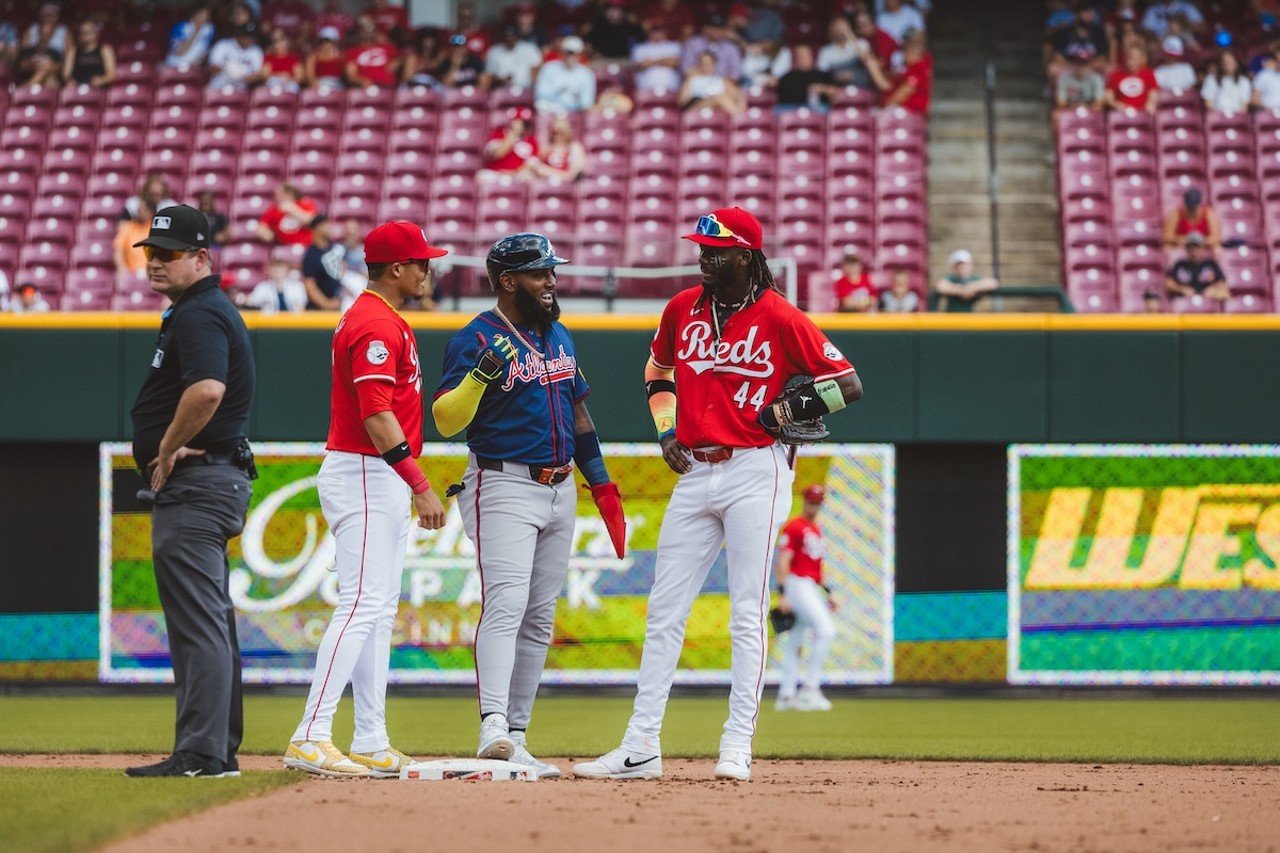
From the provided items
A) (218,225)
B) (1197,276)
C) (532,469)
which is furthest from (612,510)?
(218,225)

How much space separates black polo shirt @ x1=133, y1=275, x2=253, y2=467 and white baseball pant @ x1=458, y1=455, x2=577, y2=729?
0.85m

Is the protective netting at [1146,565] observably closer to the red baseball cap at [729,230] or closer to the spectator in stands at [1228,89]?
the spectator in stands at [1228,89]

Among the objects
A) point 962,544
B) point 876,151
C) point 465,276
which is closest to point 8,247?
point 465,276

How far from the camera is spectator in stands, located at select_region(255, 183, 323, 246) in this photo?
14.0 metres

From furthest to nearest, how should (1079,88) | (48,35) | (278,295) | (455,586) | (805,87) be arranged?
(48,35), (1079,88), (805,87), (278,295), (455,586)

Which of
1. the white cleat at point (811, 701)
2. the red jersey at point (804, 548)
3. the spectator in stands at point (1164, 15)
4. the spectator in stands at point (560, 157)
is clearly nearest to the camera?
the white cleat at point (811, 701)

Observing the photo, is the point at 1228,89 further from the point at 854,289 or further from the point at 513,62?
the point at 513,62

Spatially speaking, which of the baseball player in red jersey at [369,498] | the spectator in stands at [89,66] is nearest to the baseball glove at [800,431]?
the baseball player in red jersey at [369,498]

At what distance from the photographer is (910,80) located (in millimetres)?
15273

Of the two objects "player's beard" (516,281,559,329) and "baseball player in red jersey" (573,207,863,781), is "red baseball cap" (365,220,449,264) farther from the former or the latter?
"baseball player in red jersey" (573,207,863,781)

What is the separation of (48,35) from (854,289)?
30.2 feet

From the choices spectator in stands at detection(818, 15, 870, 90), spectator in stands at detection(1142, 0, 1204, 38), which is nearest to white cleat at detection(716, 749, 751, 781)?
spectator in stands at detection(818, 15, 870, 90)

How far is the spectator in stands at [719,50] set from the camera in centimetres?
1578

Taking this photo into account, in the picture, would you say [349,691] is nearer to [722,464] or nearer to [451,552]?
[451,552]
